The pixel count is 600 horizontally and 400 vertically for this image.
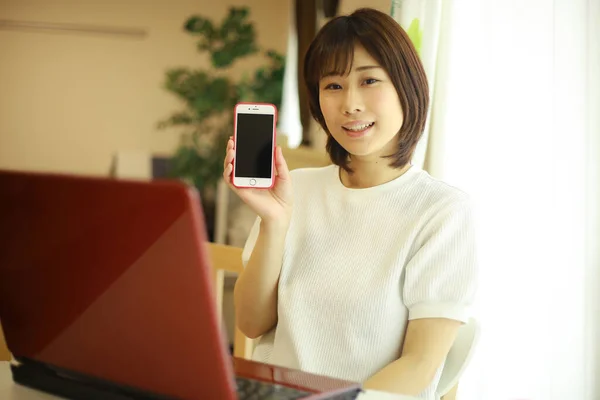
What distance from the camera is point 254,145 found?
108 cm

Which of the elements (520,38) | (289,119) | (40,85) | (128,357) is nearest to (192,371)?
(128,357)

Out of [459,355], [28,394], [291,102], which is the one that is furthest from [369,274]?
[291,102]

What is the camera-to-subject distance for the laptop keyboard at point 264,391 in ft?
2.34

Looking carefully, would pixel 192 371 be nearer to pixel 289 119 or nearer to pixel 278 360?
pixel 278 360

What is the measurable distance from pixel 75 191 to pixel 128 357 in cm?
16

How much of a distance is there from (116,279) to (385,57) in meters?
0.69

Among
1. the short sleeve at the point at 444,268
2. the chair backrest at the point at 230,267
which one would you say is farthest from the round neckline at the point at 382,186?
the chair backrest at the point at 230,267

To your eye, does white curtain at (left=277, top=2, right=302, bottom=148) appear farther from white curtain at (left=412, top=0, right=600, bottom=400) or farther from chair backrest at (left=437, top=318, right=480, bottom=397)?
chair backrest at (left=437, top=318, right=480, bottom=397)

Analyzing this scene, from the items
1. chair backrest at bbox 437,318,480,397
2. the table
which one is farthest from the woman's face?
the table

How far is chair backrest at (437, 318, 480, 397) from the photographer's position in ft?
3.63

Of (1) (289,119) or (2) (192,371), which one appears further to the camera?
(1) (289,119)

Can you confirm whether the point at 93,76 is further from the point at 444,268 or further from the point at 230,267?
the point at 444,268

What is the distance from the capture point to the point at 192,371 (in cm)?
63

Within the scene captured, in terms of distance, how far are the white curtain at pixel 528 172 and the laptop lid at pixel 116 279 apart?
37.8 inches
